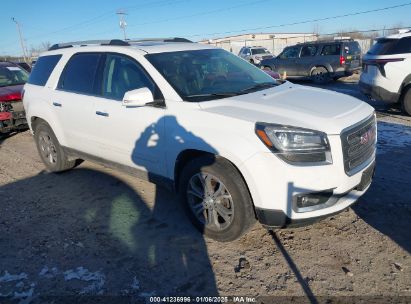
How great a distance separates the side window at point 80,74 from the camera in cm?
471

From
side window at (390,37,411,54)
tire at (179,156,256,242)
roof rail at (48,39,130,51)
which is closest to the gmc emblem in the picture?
tire at (179,156,256,242)

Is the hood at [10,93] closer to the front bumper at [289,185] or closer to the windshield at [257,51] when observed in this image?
the front bumper at [289,185]

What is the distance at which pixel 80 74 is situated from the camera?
4.92m

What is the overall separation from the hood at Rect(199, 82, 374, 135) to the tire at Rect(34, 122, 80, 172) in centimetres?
302

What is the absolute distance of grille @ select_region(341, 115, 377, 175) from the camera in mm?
3162

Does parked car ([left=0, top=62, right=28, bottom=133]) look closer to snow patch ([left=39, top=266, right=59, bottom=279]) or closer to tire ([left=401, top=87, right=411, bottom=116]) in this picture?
snow patch ([left=39, top=266, right=59, bottom=279])

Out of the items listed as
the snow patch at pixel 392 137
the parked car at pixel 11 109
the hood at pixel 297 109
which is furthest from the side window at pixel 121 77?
the parked car at pixel 11 109

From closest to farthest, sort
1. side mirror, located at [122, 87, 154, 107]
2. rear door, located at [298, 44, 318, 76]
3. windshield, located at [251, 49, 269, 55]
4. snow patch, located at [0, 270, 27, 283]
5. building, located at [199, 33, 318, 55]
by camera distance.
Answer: snow patch, located at [0, 270, 27, 283], side mirror, located at [122, 87, 154, 107], rear door, located at [298, 44, 318, 76], windshield, located at [251, 49, 269, 55], building, located at [199, 33, 318, 55]

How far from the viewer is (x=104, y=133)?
4.49 metres

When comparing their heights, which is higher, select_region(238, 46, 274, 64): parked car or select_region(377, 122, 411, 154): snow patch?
select_region(238, 46, 274, 64): parked car

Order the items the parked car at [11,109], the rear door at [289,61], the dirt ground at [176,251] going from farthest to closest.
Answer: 1. the rear door at [289,61]
2. the parked car at [11,109]
3. the dirt ground at [176,251]

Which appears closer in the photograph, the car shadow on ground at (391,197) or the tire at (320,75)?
the car shadow on ground at (391,197)

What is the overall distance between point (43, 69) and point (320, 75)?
1346 centimetres

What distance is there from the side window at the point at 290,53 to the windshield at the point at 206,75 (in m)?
14.0
